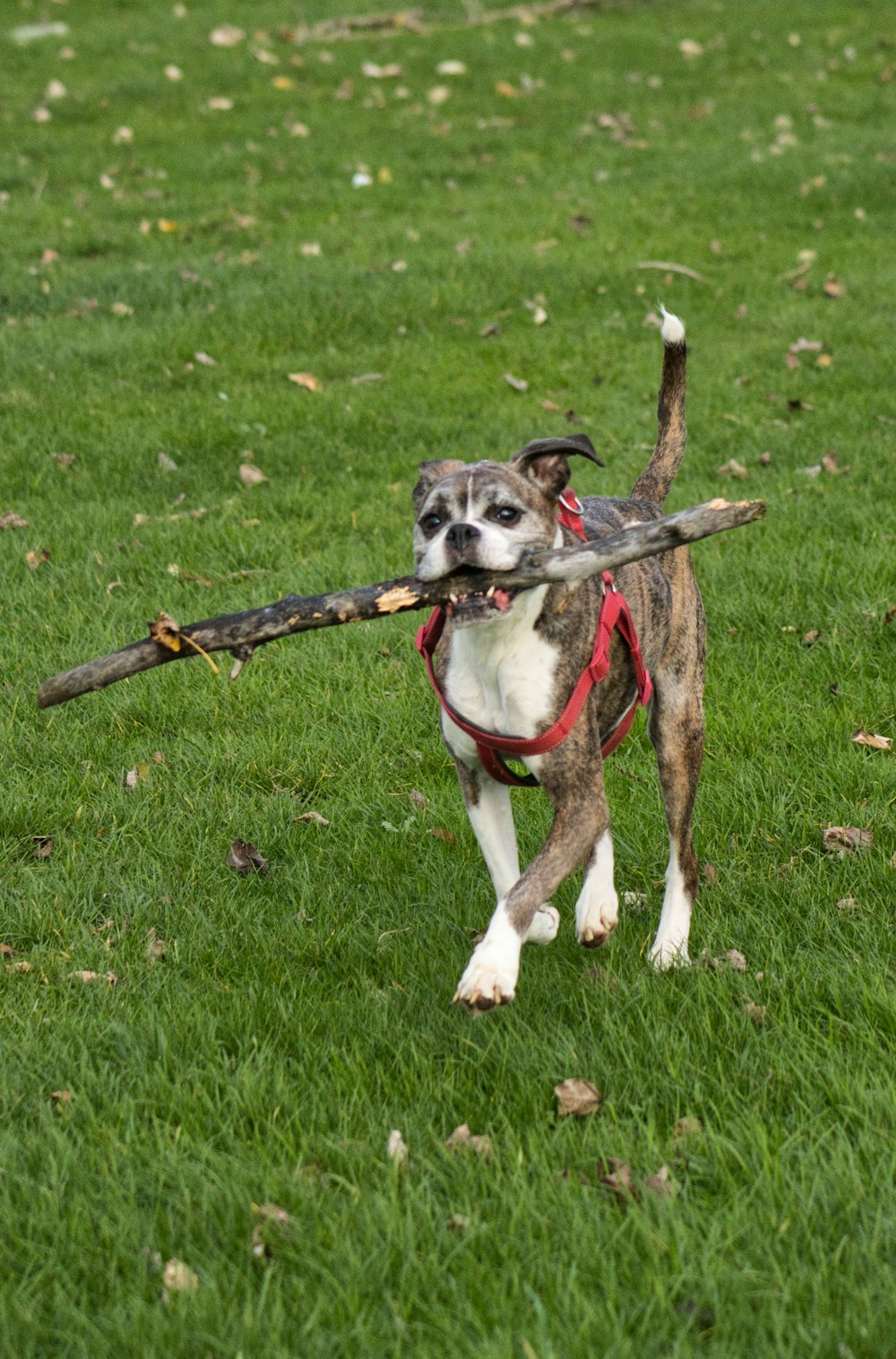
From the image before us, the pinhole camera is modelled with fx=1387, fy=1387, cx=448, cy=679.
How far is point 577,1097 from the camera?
12.2 feet

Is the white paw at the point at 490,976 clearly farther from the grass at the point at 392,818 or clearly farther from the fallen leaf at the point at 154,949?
the fallen leaf at the point at 154,949

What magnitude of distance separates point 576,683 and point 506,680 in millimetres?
250

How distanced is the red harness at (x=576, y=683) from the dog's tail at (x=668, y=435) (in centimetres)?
81

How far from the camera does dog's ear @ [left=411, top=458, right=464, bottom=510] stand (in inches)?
188

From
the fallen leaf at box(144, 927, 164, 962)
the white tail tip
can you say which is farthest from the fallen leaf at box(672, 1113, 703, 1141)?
the white tail tip

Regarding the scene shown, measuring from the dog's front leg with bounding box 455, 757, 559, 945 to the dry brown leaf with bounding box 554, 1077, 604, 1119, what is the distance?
75 centimetres

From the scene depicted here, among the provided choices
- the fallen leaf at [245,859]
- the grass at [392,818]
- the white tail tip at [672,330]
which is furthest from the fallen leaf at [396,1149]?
the white tail tip at [672,330]

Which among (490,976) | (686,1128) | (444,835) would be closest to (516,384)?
(444,835)

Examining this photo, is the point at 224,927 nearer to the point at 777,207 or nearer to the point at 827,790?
the point at 827,790

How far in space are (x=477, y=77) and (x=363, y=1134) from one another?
18.4 meters

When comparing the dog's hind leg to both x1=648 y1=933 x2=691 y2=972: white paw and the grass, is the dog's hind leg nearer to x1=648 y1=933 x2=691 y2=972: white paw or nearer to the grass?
x1=648 y1=933 x2=691 y2=972: white paw

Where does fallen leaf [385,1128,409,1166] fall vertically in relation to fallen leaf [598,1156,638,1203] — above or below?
below

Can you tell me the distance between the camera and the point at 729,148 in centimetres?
1647

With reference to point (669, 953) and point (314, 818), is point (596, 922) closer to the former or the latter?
point (669, 953)
